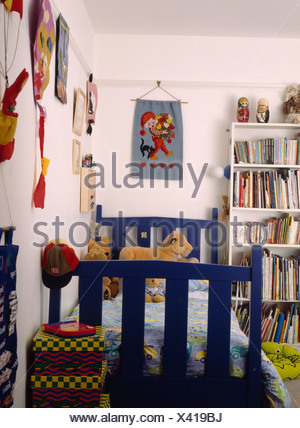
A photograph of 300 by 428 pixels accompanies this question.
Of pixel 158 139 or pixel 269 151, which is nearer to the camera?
pixel 269 151

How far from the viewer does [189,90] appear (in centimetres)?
335

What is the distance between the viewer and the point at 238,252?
3.31 meters

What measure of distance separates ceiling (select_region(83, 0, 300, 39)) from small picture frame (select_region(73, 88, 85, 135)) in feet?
2.12

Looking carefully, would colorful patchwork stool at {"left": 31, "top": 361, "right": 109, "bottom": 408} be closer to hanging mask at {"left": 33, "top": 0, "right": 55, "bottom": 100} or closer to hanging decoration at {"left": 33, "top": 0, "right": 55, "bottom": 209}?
hanging decoration at {"left": 33, "top": 0, "right": 55, "bottom": 209}

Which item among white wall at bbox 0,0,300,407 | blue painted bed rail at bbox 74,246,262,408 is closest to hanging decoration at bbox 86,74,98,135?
white wall at bbox 0,0,300,407

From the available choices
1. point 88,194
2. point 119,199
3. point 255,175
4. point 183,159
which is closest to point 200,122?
point 183,159

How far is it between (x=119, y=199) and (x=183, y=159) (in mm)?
614

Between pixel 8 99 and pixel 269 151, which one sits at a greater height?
pixel 269 151

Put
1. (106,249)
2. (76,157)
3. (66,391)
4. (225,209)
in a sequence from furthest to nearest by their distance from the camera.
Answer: (225,209) → (106,249) → (76,157) → (66,391)

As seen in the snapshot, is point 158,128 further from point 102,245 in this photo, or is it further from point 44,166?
point 44,166

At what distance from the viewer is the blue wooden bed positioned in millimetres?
1721

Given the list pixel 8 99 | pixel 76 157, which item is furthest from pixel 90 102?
pixel 8 99

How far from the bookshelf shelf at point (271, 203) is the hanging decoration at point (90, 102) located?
1.05 metres

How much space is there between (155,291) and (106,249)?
0.53 metres
